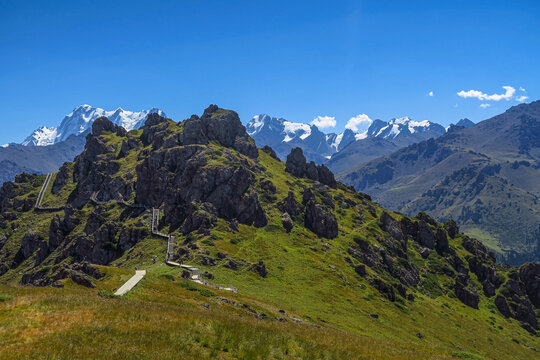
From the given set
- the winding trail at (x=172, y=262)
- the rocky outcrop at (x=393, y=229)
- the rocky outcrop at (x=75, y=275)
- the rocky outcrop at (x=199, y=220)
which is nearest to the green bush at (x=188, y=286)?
the rocky outcrop at (x=75, y=275)

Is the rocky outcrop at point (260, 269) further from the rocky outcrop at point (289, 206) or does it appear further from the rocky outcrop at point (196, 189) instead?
the rocky outcrop at point (289, 206)

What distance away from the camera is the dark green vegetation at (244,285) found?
23.7m

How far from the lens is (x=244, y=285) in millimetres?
85438

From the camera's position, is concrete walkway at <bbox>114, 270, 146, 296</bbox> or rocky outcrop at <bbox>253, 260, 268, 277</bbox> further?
rocky outcrop at <bbox>253, 260, 268, 277</bbox>

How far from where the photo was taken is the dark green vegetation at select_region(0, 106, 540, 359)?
2367cm

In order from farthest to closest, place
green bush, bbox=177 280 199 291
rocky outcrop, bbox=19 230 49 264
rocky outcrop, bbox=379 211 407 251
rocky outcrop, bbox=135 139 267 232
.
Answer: rocky outcrop, bbox=379 211 407 251 < rocky outcrop, bbox=19 230 49 264 < rocky outcrop, bbox=135 139 267 232 < green bush, bbox=177 280 199 291

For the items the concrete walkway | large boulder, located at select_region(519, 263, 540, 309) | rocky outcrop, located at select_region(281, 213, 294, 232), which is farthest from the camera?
large boulder, located at select_region(519, 263, 540, 309)

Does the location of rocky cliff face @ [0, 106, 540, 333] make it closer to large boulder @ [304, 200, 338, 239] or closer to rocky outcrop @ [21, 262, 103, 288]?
large boulder @ [304, 200, 338, 239]

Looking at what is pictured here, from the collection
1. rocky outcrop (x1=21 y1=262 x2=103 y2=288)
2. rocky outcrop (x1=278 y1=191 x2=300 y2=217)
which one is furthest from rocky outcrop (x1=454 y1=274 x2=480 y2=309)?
rocky outcrop (x1=21 y1=262 x2=103 y2=288)

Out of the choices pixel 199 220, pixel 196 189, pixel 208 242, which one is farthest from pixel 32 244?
pixel 208 242

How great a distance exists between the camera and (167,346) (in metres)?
20.9

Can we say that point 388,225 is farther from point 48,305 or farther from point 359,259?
point 48,305

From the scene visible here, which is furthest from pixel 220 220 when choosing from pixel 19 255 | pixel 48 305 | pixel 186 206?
pixel 19 255

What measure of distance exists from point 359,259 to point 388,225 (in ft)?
174
